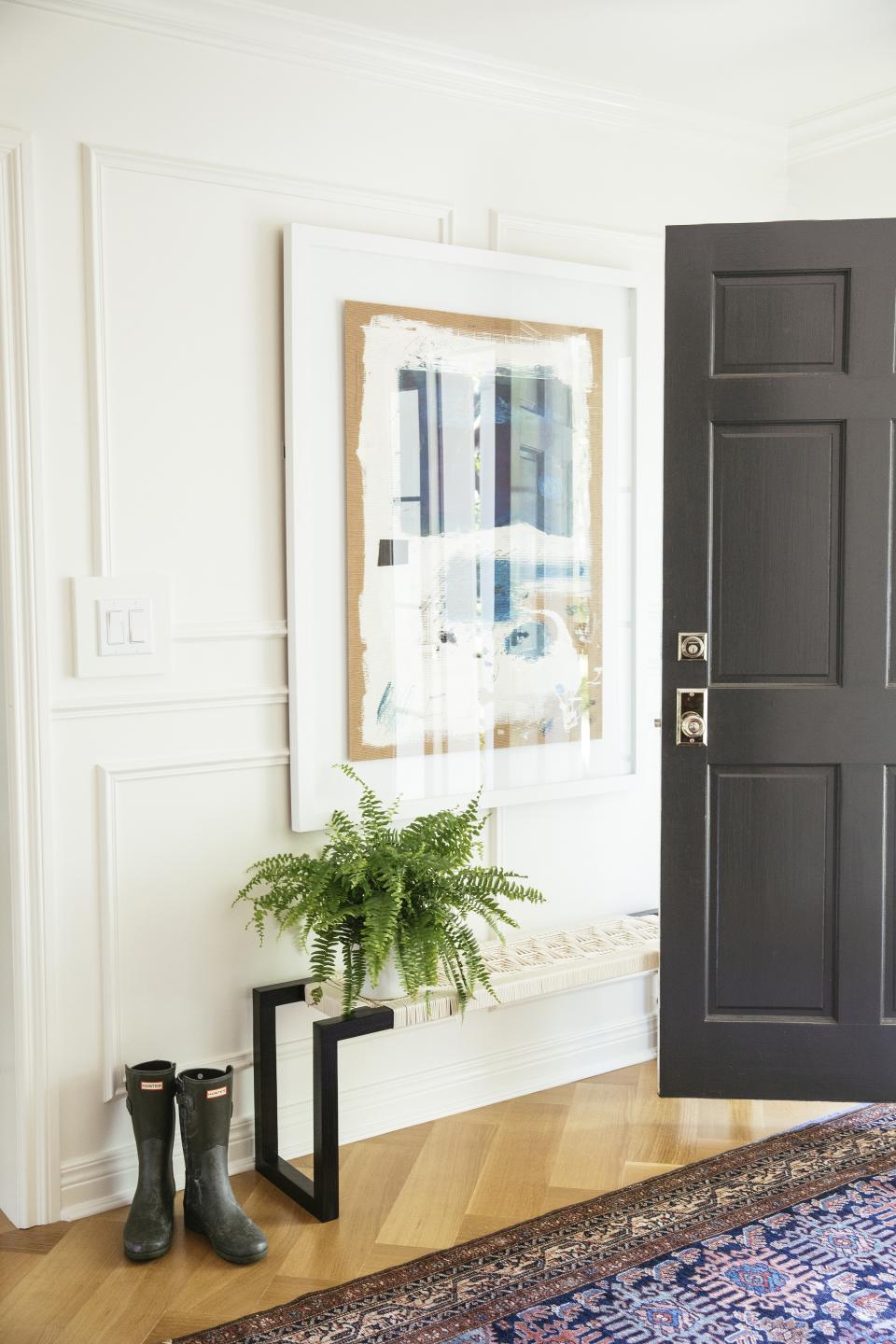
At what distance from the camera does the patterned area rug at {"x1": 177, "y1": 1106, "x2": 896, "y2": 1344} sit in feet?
6.91

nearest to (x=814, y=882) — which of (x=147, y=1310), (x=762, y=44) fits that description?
(x=147, y=1310)

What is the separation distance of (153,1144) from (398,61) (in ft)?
8.14

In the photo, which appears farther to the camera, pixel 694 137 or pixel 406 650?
pixel 694 137

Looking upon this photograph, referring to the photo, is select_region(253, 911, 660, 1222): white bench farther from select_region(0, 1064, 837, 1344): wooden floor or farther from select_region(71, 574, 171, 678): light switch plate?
select_region(71, 574, 171, 678): light switch plate

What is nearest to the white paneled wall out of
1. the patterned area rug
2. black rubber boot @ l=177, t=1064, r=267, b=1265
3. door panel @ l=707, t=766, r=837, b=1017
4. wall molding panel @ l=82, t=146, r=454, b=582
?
wall molding panel @ l=82, t=146, r=454, b=582

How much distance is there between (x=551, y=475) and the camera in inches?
122

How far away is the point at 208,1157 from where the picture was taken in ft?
8.01

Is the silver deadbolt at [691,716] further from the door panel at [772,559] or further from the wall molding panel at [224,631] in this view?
the wall molding panel at [224,631]

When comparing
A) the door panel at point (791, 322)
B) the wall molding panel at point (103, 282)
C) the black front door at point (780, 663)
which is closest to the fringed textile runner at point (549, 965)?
the black front door at point (780, 663)

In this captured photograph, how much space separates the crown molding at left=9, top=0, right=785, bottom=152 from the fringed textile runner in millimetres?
2079

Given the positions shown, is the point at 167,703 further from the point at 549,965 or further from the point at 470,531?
the point at 549,965

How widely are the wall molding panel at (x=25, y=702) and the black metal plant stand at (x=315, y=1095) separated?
1.45 ft

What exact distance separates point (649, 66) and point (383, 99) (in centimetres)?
70

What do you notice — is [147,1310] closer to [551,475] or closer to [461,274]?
[551,475]
